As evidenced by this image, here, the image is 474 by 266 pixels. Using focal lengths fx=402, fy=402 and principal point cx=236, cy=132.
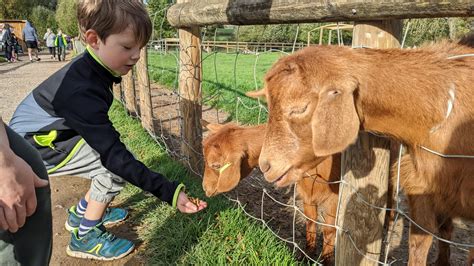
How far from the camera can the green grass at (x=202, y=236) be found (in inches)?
110

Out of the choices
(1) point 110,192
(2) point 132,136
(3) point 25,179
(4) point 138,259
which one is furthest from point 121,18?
(2) point 132,136

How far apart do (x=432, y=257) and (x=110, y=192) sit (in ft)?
8.80

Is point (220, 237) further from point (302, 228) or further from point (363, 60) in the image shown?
point (363, 60)

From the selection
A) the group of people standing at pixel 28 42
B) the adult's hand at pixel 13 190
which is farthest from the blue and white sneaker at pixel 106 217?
the group of people standing at pixel 28 42

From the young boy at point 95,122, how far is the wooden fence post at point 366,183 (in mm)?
1016

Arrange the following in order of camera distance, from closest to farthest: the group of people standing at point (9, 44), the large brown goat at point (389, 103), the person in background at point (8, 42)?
the large brown goat at point (389, 103) < the person in background at point (8, 42) < the group of people standing at point (9, 44)

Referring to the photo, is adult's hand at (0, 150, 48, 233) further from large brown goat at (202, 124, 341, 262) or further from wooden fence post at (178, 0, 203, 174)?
wooden fence post at (178, 0, 203, 174)

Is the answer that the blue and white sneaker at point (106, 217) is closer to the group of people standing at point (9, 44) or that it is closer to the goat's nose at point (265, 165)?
the goat's nose at point (265, 165)

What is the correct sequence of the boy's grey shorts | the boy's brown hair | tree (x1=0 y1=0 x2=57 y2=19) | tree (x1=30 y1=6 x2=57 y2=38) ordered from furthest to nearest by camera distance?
1. tree (x1=30 y1=6 x2=57 y2=38)
2. tree (x1=0 y1=0 x2=57 y2=19)
3. the boy's grey shorts
4. the boy's brown hair

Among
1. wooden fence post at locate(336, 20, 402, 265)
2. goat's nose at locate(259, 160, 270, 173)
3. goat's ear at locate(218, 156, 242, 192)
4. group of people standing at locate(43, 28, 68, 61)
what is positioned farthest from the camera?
group of people standing at locate(43, 28, 68, 61)

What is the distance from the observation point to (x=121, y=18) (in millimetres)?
2611

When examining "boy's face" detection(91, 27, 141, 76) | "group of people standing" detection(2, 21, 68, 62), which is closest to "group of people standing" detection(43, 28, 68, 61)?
"group of people standing" detection(2, 21, 68, 62)

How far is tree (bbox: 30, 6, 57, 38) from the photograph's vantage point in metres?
55.8

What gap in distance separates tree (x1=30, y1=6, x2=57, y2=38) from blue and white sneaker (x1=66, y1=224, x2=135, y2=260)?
60232 millimetres
